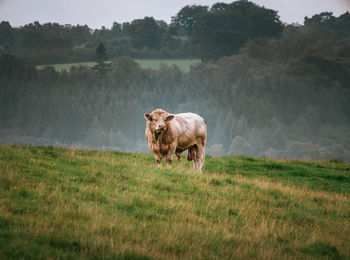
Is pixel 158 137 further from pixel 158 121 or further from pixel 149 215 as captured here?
pixel 149 215

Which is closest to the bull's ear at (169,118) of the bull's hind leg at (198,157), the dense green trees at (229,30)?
the bull's hind leg at (198,157)

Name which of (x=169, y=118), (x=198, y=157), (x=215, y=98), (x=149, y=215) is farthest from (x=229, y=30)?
(x=149, y=215)

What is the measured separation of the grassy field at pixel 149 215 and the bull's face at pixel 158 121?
1.86 meters

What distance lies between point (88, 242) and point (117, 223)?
1.19 metres

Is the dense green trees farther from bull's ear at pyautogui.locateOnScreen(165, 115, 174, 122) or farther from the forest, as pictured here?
bull's ear at pyautogui.locateOnScreen(165, 115, 174, 122)

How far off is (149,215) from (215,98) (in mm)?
150627

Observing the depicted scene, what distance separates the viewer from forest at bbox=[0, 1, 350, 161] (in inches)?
5517

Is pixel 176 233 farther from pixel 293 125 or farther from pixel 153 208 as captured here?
pixel 293 125

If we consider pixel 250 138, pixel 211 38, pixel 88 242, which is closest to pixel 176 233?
pixel 88 242

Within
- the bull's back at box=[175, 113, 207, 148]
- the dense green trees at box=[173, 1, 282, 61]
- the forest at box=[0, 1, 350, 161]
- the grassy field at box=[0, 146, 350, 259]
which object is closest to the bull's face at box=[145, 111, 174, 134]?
the bull's back at box=[175, 113, 207, 148]

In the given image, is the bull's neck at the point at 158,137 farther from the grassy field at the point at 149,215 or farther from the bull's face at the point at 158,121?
the grassy field at the point at 149,215

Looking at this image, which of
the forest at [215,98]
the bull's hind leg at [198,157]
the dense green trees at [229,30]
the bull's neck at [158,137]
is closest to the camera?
the bull's neck at [158,137]

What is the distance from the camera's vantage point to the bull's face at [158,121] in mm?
15289

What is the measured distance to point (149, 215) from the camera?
9453 mm
